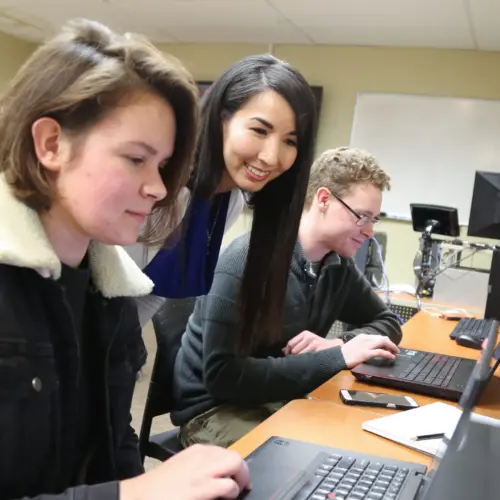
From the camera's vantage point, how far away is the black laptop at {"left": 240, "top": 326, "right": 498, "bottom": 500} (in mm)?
788

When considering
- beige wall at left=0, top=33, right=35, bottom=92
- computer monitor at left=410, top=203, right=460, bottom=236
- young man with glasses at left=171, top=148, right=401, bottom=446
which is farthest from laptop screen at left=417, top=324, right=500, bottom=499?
beige wall at left=0, top=33, right=35, bottom=92

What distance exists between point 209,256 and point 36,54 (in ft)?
2.57

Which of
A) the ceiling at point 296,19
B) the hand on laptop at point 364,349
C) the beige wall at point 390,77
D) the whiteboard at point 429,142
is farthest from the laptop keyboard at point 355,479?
the whiteboard at point 429,142

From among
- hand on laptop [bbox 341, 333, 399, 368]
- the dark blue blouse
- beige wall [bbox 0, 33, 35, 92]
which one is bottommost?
hand on laptop [bbox 341, 333, 399, 368]

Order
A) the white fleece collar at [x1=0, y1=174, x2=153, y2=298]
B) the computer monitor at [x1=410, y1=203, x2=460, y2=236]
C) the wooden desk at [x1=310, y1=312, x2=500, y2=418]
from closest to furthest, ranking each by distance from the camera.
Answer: the white fleece collar at [x1=0, y1=174, x2=153, y2=298] → the wooden desk at [x1=310, y1=312, x2=500, y2=418] → the computer monitor at [x1=410, y1=203, x2=460, y2=236]

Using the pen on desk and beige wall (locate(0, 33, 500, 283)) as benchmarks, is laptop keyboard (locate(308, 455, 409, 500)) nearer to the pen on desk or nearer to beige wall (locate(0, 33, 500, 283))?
the pen on desk

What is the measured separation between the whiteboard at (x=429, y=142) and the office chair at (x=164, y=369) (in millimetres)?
3532

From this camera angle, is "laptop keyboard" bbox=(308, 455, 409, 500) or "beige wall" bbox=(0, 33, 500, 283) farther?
"beige wall" bbox=(0, 33, 500, 283)

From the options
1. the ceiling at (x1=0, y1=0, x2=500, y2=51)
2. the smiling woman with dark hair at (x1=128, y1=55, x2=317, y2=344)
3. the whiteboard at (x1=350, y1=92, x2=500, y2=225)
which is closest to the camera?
the smiling woman with dark hair at (x1=128, y1=55, x2=317, y2=344)

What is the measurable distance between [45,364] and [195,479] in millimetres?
248

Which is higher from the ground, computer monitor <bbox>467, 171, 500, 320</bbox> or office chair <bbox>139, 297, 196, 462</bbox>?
computer monitor <bbox>467, 171, 500, 320</bbox>

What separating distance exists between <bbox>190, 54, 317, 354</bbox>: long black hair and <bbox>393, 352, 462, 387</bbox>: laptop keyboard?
1.07ft

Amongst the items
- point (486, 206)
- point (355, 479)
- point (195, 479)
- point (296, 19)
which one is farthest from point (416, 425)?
point (296, 19)

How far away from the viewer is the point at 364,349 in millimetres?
1471
